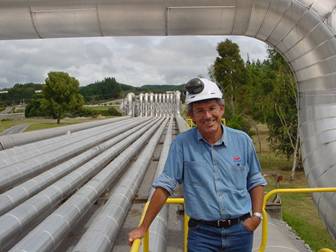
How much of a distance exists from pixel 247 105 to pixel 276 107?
1337 centimetres

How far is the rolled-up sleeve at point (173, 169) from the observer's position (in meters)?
2.27

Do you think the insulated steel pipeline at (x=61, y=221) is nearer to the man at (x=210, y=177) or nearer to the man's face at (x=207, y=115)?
the man at (x=210, y=177)

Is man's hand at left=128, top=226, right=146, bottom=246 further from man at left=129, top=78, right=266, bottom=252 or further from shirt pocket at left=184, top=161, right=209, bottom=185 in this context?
shirt pocket at left=184, top=161, right=209, bottom=185

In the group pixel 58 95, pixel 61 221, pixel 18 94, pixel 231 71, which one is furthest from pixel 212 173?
pixel 18 94

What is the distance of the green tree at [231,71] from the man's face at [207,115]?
104 feet

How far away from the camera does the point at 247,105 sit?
1278 inches

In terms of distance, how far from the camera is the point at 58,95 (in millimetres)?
43625

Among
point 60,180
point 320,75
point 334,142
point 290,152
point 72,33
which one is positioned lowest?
point 290,152

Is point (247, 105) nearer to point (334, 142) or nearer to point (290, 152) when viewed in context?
point (290, 152)

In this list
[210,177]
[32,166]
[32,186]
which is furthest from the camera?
[32,166]

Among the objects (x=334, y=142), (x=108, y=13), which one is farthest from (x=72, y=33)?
(x=334, y=142)

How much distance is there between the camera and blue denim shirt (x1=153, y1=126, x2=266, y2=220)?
2258mm

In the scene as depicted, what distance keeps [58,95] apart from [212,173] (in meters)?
43.1

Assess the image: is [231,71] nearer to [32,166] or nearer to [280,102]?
[280,102]
